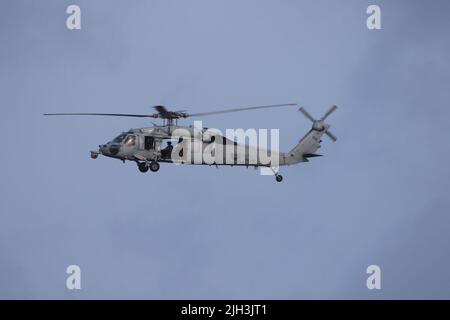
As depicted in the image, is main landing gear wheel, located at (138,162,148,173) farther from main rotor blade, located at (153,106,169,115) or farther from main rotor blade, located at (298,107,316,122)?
main rotor blade, located at (298,107,316,122)

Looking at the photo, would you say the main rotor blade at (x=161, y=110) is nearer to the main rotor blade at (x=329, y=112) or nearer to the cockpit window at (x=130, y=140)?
the cockpit window at (x=130, y=140)

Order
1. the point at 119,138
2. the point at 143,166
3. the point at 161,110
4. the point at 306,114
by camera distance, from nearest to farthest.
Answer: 1. the point at 161,110
2. the point at 119,138
3. the point at 143,166
4. the point at 306,114

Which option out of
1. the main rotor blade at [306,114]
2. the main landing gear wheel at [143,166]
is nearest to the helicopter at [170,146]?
the main landing gear wheel at [143,166]

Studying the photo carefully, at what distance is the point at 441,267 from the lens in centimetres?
12225

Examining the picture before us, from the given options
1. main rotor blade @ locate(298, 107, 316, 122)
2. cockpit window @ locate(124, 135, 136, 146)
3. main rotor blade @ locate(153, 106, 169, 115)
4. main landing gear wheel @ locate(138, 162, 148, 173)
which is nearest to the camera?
main rotor blade @ locate(153, 106, 169, 115)

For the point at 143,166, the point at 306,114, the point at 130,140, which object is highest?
the point at 306,114

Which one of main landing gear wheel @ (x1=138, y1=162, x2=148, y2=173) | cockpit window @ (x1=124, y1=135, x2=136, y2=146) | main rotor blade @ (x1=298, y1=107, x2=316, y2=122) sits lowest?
main landing gear wheel @ (x1=138, y1=162, x2=148, y2=173)

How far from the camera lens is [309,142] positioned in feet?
238

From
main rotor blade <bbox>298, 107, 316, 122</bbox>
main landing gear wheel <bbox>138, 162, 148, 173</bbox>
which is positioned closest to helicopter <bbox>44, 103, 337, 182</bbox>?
main landing gear wheel <bbox>138, 162, 148, 173</bbox>

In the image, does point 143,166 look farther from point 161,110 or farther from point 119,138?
point 161,110

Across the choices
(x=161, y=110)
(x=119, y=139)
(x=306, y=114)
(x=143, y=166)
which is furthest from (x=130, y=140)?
(x=306, y=114)

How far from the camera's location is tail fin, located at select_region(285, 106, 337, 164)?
237 feet
